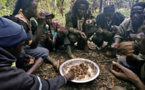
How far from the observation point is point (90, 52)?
146 inches

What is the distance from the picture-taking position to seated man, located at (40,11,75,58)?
3344 millimetres

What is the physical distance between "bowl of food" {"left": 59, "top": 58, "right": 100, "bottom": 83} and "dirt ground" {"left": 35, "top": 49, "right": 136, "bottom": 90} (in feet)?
0.50

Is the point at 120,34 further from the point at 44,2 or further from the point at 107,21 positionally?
the point at 44,2

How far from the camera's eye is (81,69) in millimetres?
2598

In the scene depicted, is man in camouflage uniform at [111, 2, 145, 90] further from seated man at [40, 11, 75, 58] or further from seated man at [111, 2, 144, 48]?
seated man at [40, 11, 75, 58]

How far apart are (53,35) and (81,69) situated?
157cm

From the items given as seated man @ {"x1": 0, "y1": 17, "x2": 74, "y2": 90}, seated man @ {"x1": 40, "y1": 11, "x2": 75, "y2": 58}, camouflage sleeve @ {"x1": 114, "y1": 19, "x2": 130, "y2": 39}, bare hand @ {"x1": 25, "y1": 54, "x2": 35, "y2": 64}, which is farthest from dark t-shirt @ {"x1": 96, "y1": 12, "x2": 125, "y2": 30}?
seated man @ {"x1": 0, "y1": 17, "x2": 74, "y2": 90}

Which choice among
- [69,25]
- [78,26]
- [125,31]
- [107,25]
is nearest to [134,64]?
[125,31]

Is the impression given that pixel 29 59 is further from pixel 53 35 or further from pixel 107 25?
pixel 107 25

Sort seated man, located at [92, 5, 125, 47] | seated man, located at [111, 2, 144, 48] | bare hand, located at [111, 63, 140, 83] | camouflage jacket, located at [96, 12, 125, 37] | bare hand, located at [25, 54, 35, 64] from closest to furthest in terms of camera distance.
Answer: bare hand, located at [111, 63, 140, 83], bare hand, located at [25, 54, 35, 64], seated man, located at [111, 2, 144, 48], seated man, located at [92, 5, 125, 47], camouflage jacket, located at [96, 12, 125, 37]

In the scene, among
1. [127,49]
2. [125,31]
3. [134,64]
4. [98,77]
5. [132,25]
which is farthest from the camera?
[125,31]

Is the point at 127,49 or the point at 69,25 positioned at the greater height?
the point at 69,25

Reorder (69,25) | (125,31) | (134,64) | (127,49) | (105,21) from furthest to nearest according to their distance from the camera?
(105,21) < (69,25) < (125,31) < (134,64) < (127,49)

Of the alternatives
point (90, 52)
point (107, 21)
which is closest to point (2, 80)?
point (90, 52)
